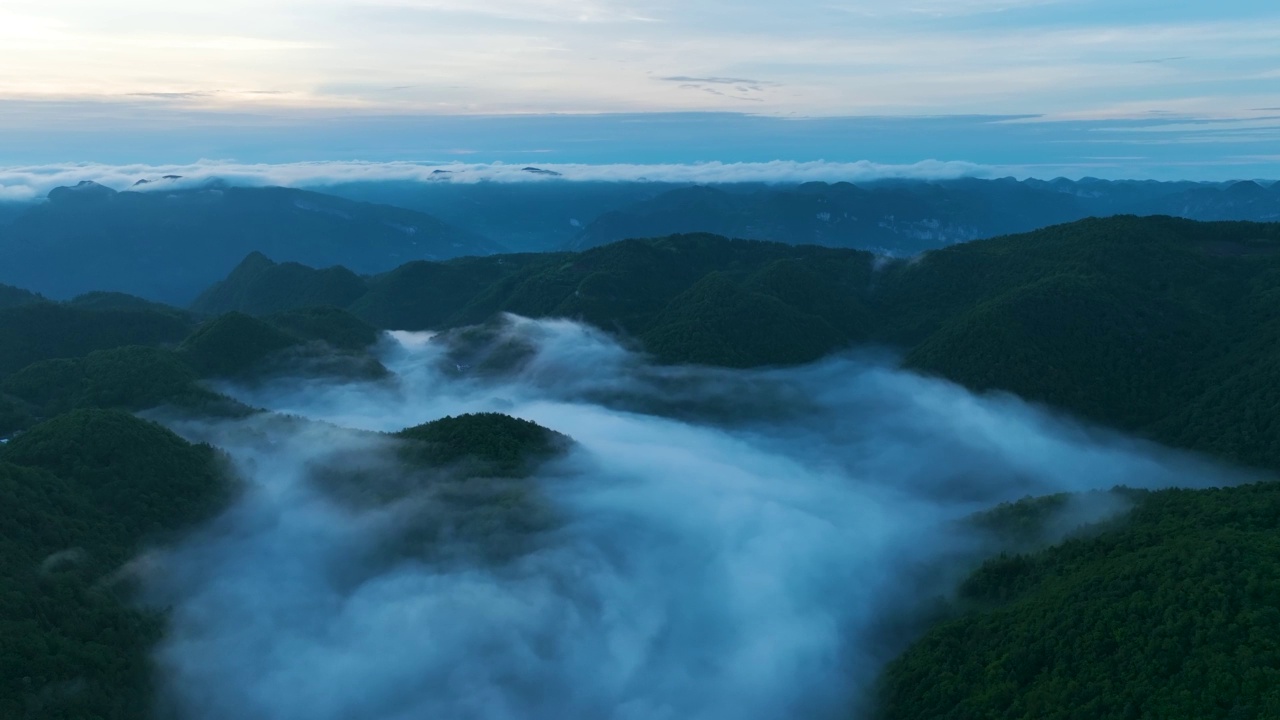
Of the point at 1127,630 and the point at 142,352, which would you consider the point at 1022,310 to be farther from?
the point at 142,352

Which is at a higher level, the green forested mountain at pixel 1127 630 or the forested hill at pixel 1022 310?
the forested hill at pixel 1022 310

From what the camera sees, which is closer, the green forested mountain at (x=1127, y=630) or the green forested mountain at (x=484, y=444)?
the green forested mountain at (x=1127, y=630)

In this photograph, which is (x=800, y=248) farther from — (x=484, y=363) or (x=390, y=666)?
(x=390, y=666)

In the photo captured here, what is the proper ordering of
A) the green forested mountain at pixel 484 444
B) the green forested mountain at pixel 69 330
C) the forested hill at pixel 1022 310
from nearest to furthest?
the green forested mountain at pixel 484 444 < the forested hill at pixel 1022 310 < the green forested mountain at pixel 69 330

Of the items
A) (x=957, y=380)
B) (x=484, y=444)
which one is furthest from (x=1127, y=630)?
(x=957, y=380)

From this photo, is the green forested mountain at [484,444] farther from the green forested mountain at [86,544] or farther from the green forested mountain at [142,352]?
the green forested mountain at [142,352]

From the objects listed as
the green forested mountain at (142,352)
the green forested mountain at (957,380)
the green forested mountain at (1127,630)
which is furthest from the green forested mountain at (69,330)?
the green forested mountain at (1127,630)

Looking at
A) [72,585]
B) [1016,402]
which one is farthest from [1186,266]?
[72,585]
